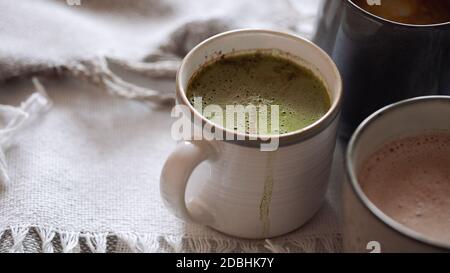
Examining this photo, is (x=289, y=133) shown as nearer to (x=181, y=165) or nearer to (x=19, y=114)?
(x=181, y=165)

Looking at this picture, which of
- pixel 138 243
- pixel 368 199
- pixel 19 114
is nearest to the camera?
pixel 368 199

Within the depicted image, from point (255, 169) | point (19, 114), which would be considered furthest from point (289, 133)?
point (19, 114)

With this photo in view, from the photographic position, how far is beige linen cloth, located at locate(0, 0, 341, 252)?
74cm

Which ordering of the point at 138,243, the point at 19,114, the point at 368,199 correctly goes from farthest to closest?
1. the point at 19,114
2. the point at 138,243
3. the point at 368,199

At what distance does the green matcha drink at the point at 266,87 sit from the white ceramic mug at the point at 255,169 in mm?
10

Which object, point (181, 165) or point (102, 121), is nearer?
point (181, 165)

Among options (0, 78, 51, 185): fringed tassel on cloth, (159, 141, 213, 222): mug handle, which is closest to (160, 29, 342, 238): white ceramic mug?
(159, 141, 213, 222): mug handle

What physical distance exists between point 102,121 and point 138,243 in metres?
0.20

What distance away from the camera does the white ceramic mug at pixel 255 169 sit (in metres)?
0.65

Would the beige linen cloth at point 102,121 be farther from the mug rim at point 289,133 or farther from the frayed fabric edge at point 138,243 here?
the mug rim at point 289,133

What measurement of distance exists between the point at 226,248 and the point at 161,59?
0.31m

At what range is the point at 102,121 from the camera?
33.9 inches

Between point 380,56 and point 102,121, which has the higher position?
point 380,56

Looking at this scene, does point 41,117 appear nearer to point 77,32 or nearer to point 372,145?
point 77,32
